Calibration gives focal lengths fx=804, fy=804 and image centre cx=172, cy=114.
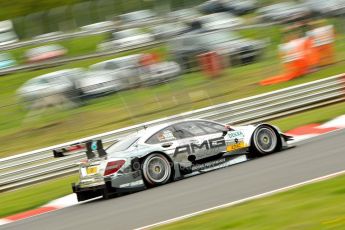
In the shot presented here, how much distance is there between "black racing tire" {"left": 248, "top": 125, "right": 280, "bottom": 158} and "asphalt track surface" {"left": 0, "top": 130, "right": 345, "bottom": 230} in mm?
300

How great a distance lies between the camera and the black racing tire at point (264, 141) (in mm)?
13773

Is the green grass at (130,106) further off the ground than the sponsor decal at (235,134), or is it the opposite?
the green grass at (130,106)

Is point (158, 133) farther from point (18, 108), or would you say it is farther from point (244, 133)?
point (18, 108)

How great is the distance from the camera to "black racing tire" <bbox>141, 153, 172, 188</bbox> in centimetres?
1272

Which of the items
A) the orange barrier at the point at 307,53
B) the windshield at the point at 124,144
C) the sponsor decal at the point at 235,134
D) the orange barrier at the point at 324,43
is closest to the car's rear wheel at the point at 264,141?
the sponsor decal at the point at 235,134

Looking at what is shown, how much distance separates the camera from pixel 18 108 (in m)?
19.3

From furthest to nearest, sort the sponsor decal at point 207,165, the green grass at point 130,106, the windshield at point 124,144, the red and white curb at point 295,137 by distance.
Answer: the green grass at point 130,106 < the sponsor decal at point 207,165 < the windshield at point 124,144 < the red and white curb at point 295,137

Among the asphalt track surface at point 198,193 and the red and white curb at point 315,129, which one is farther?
the red and white curb at point 315,129

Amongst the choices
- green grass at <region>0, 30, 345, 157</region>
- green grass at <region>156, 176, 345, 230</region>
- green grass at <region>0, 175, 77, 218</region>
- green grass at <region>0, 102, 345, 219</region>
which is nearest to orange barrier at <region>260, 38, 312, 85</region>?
green grass at <region>0, 30, 345, 157</region>

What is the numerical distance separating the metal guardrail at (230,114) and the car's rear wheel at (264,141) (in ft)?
13.8

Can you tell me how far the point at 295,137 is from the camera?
16641mm

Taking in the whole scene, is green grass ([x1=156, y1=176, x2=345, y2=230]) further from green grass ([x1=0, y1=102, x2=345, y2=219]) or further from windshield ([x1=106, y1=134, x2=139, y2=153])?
green grass ([x1=0, y1=102, x2=345, y2=219])

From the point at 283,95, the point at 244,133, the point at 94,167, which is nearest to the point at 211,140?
the point at 244,133

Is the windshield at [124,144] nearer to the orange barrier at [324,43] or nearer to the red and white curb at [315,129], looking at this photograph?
the red and white curb at [315,129]
